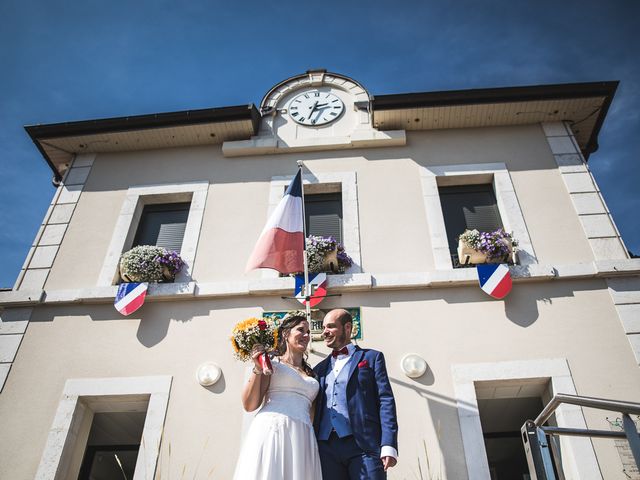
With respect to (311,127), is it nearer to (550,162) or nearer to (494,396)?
(550,162)

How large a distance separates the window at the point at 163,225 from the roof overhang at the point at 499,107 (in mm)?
3395

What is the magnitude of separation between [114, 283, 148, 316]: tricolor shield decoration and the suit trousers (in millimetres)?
3399

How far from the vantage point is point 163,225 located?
7086mm

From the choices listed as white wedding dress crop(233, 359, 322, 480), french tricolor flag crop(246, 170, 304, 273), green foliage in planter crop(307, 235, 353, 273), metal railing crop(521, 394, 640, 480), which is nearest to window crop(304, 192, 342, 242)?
green foliage in planter crop(307, 235, 353, 273)

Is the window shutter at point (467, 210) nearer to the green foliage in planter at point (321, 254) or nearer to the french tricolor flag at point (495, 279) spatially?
the french tricolor flag at point (495, 279)

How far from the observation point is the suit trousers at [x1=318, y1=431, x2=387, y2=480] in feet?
10.3

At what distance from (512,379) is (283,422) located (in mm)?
2915

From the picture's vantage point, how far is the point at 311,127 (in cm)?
763

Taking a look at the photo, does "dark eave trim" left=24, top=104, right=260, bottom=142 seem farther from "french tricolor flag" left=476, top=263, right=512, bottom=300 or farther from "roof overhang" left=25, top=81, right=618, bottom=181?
"french tricolor flag" left=476, top=263, right=512, bottom=300

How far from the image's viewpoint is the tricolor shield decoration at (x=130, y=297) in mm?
5805

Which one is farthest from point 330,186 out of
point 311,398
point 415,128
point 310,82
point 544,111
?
point 311,398

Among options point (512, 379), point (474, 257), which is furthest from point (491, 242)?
point (512, 379)

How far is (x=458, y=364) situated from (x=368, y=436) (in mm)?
2254

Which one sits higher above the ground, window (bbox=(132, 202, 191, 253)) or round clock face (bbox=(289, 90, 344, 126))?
round clock face (bbox=(289, 90, 344, 126))
